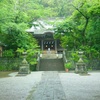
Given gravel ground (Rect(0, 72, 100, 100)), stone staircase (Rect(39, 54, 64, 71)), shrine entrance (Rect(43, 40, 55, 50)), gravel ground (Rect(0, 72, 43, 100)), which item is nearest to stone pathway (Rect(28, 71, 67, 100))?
gravel ground (Rect(0, 72, 100, 100))

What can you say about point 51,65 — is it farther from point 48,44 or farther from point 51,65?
point 48,44

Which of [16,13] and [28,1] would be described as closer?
[16,13]

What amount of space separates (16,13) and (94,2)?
917 centimetres

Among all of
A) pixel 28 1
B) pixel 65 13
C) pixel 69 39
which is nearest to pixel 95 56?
pixel 69 39

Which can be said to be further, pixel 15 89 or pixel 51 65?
pixel 51 65

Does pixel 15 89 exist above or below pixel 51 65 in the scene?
below

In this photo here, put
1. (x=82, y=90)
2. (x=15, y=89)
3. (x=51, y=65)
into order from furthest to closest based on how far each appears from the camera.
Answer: (x=51, y=65), (x=15, y=89), (x=82, y=90)

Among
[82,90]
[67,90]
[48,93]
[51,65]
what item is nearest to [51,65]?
[51,65]

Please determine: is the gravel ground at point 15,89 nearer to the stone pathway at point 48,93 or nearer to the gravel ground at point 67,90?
the gravel ground at point 67,90

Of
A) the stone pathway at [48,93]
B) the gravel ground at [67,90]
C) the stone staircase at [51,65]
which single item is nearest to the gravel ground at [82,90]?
the gravel ground at [67,90]

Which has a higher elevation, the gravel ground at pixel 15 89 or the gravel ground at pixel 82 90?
the gravel ground at pixel 82 90

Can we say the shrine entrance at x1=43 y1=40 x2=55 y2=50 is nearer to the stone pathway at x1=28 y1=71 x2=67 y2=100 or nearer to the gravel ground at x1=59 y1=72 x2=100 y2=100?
the gravel ground at x1=59 y1=72 x2=100 y2=100

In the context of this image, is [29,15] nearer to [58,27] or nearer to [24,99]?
[58,27]

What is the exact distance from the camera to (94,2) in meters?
21.6
